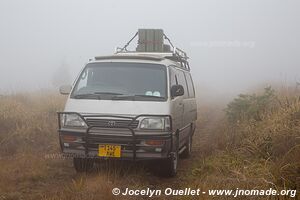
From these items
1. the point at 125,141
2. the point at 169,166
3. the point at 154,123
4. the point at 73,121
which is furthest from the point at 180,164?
the point at 73,121

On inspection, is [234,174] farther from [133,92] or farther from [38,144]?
[38,144]

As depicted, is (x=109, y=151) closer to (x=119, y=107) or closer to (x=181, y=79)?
(x=119, y=107)

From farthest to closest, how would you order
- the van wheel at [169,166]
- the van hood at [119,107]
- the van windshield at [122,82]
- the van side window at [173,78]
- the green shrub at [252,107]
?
the green shrub at [252,107], the van side window at [173,78], the van windshield at [122,82], the van wheel at [169,166], the van hood at [119,107]

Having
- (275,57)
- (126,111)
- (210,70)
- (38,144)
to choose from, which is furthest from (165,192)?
(210,70)

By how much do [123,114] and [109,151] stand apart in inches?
24.6

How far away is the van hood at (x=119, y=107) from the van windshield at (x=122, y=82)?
13cm

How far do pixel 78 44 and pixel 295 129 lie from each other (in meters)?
115

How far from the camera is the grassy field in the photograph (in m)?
5.38

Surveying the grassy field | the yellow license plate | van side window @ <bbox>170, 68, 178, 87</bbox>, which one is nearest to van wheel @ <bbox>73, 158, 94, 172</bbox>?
the grassy field

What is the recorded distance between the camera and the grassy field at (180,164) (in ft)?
17.6

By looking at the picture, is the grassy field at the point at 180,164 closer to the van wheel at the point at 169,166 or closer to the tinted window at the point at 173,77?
the van wheel at the point at 169,166

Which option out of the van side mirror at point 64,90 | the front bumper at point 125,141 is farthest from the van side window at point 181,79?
the van side mirror at point 64,90

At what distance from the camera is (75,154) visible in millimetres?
6633

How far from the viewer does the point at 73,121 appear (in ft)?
21.8
